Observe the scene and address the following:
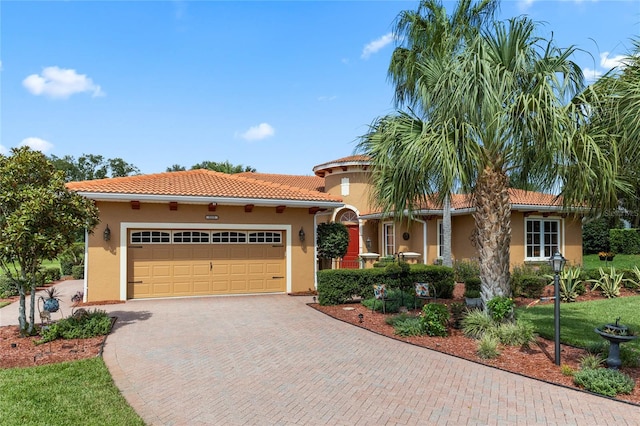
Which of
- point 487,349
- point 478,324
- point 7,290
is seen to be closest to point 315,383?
point 487,349

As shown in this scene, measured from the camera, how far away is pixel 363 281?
476 inches

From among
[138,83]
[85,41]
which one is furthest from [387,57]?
[85,41]

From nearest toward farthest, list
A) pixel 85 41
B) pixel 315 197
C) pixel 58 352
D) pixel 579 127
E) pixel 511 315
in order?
pixel 579 127, pixel 58 352, pixel 511 315, pixel 85 41, pixel 315 197

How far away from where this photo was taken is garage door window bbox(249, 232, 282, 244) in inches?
563

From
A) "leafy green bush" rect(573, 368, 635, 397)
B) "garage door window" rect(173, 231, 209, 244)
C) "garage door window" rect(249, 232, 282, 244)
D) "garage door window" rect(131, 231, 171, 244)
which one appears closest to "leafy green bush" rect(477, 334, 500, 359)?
"leafy green bush" rect(573, 368, 635, 397)

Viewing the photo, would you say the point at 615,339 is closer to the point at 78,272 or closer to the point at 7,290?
the point at 7,290

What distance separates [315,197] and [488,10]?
32.3 feet

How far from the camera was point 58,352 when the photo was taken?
7.20 m

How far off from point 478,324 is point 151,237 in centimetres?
1028

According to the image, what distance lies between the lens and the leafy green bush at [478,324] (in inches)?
307

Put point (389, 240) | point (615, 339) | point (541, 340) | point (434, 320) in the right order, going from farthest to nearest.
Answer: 1. point (389, 240)
2. point (434, 320)
3. point (541, 340)
4. point (615, 339)

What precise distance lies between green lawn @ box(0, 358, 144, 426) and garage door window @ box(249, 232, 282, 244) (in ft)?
26.6

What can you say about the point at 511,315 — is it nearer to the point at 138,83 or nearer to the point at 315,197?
the point at 315,197

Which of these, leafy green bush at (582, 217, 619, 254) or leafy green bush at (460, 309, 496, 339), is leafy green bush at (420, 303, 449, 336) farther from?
leafy green bush at (582, 217, 619, 254)
